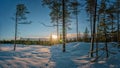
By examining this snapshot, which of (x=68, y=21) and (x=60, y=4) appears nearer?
(x=60, y=4)

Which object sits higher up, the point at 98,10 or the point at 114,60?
the point at 98,10

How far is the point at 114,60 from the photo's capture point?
454 inches

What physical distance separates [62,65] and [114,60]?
11.9 ft

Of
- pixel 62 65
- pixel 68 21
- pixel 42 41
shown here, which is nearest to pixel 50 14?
pixel 68 21

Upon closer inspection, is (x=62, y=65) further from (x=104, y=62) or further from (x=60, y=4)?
(x=60, y=4)

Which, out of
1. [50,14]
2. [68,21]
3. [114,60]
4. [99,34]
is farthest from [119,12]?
[114,60]

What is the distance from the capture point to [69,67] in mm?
12102

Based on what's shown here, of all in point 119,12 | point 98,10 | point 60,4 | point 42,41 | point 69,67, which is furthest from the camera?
point 42,41

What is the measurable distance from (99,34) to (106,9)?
2710 millimetres

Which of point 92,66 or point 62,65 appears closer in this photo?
point 92,66

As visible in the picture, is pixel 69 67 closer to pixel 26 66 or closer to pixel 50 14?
pixel 26 66

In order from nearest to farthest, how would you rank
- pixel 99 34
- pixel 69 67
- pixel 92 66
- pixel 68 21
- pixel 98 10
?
pixel 92 66 → pixel 69 67 → pixel 99 34 → pixel 98 10 → pixel 68 21

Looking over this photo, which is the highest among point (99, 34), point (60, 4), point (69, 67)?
point (60, 4)

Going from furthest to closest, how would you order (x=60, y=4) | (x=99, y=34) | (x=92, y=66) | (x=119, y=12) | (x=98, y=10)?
(x=119, y=12) < (x=60, y=4) < (x=98, y=10) < (x=99, y=34) < (x=92, y=66)
